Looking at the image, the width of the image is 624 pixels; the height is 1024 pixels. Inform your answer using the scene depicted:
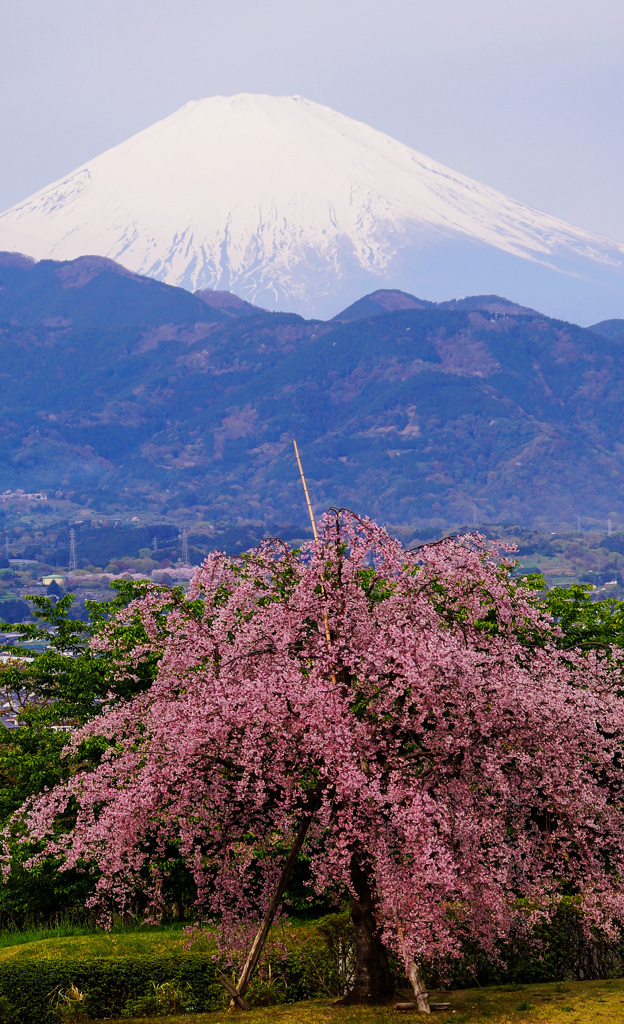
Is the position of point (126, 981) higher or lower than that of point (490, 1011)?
higher

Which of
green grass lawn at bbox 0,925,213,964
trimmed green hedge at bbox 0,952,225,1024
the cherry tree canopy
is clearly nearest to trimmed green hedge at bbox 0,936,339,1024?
trimmed green hedge at bbox 0,952,225,1024

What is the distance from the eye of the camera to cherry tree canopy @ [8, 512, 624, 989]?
39.2 feet

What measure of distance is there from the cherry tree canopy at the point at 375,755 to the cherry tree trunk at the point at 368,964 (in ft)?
0.17

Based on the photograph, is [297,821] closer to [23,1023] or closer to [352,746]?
[352,746]

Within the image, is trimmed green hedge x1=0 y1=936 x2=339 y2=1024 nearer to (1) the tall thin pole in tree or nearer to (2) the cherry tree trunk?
(1) the tall thin pole in tree

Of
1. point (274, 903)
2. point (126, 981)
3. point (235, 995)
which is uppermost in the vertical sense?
point (274, 903)

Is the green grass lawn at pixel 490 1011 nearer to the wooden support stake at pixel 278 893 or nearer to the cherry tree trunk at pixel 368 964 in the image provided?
the cherry tree trunk at pixel 368 964

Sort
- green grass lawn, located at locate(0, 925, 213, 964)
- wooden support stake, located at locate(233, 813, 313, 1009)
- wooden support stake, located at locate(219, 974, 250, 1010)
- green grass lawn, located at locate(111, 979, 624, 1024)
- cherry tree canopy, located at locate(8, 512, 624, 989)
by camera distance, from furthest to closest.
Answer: green grass lawn, located at locate(0, 925, 213, 964) → wooden support stake, located at locate(219, 974, 250, 1010) → wooden support stake, located at locate(233, 813, 313, 1009) → green grass lawn, located at locate(111, 979, 624, 1024) → cherry tree canopy, located at locate(8, 512, 624, 989)

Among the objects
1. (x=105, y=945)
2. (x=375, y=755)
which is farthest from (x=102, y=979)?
(x=375, y=755)

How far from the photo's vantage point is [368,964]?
13461 millimetres

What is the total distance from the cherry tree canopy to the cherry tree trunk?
0.05 meters

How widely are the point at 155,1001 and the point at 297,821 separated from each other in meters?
3.10

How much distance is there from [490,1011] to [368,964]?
1.51 meters

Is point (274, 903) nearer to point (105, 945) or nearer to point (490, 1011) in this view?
point (490, 1011)
